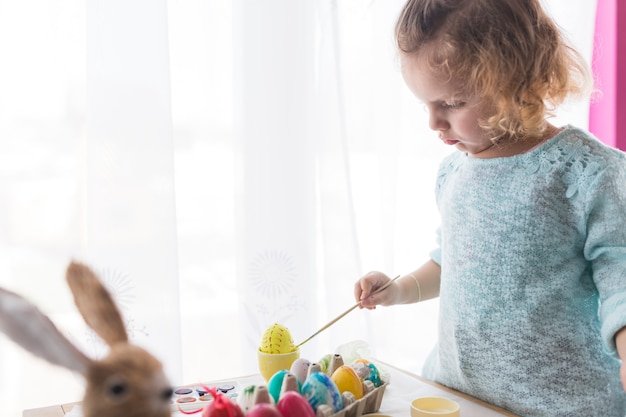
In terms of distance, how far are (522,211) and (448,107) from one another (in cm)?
16

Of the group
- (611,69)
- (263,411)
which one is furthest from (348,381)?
(611,69)

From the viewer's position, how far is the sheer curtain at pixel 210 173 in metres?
1.02

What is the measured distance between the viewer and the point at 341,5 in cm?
125

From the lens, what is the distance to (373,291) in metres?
0.96

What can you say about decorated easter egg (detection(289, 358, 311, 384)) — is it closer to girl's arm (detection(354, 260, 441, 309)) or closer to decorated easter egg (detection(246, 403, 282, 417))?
decorated easter egg (detection(246, 403, 282, 417))

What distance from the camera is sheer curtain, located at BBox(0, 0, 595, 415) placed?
1.02 m

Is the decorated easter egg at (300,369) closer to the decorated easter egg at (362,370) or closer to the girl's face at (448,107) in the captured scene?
the decorated easter egg at (362,370)

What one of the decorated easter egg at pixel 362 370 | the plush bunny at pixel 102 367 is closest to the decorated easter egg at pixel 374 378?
the decorated easter egg at pixel 362 370

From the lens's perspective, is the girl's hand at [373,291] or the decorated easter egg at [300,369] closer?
the decorated easter egg at [300,369]

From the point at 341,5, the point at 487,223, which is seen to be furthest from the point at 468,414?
the point at 341,5

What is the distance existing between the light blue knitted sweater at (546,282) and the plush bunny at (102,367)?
520 millimetres

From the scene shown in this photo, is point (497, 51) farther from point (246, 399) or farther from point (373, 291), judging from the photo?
point (246, 399)

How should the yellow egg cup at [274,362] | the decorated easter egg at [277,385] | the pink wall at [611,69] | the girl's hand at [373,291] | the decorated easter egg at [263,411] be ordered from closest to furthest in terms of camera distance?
the decorated easter egg at [263,411] → the decorated easter egg at [277,385] → the yellow egg cup at [274,362] → the girl's hand at [373,291] → the pink wall at [611,69]

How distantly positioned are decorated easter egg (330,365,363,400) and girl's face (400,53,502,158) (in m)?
0.35
